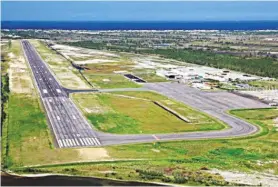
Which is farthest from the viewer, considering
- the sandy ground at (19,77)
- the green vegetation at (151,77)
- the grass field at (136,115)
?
the green vegetation at (151,77)

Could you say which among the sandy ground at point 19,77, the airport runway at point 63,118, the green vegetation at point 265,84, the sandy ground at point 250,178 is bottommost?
the sandy ground at point 250,178

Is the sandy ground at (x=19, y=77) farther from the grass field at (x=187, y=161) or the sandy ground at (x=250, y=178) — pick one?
the sandy ground at (x=250, y=178)

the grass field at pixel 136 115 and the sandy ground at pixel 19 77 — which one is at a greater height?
the sandy ground at pixel 19 77

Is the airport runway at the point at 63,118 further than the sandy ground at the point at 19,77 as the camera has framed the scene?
No

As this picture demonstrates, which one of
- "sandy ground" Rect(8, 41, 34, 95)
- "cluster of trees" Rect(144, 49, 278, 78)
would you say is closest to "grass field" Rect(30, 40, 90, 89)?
"sandy ground" Rect(8, 41, 34, 95)

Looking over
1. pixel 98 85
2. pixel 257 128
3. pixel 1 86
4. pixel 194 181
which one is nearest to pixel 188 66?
pixel 98 85

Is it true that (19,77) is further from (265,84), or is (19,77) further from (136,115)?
(265,84)

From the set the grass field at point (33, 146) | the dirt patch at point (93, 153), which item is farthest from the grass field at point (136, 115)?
the dirt patch at point (93, 153)
